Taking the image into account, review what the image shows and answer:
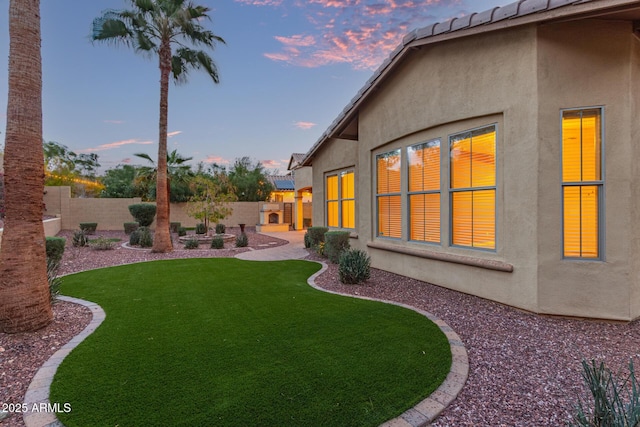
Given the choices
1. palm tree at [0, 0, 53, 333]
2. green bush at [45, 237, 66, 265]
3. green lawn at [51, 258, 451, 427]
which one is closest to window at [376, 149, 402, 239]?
green lawn at [51, 258, 451, 427]

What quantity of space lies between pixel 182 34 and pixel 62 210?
16.3m

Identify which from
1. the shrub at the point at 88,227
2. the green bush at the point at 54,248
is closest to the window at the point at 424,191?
the green bush at the point at 54,248

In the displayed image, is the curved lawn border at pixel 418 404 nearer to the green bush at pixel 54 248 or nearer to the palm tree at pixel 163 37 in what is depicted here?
the green bush at pixel 54 248

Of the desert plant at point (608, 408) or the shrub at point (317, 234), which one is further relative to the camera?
the shrub at point (317, 234)

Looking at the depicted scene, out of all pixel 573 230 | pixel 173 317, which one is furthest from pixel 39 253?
pixel 573 230

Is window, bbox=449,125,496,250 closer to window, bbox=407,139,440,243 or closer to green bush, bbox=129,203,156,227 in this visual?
window, bbox=407,139,440,243

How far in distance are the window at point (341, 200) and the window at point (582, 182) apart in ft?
21.0

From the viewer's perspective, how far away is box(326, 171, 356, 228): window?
11.0 m

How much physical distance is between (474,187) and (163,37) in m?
11.6

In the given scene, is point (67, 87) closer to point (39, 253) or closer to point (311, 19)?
point (311, 19)

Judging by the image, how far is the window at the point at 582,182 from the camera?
15.6 feet

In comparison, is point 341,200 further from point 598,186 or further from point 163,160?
point 598,186

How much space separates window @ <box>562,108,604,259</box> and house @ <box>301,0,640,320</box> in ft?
0.05

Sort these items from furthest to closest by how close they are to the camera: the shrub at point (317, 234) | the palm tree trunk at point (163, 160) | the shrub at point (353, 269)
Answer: the shrub at point (317, 234)
the palm tree trunk at point (163, 160)
the shrub at point (353, 269)
